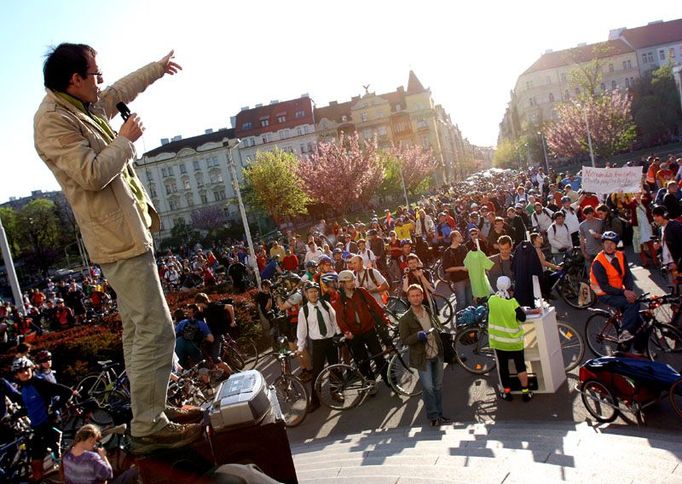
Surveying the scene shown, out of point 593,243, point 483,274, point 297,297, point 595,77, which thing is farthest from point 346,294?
point 595,77

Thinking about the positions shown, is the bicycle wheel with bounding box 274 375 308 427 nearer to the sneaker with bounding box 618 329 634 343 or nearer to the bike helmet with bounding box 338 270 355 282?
the bike helmet with bounding box 338 270 355 282

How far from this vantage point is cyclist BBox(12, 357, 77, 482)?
8.70m

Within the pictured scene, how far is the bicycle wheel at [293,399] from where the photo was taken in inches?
374

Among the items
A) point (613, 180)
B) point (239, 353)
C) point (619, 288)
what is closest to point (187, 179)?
point (239, 353)

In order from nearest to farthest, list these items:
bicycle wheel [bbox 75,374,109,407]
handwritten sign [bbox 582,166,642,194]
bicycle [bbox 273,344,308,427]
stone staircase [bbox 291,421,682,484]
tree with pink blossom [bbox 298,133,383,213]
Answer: stone staircase [bbox 291,421,682,484] → bicycle [bbox 273,344,308,427] → bicycle wheel [bbox 75,374,109,407] → handwritten sign [bbox 582,166,642,194] → tree with pink blossom [bbox 298,133,383,213]

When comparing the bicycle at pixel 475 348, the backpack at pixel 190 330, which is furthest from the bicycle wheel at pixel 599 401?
the backpack at pixel 190 330

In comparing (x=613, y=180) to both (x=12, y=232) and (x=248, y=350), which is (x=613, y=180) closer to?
(x=248, y=350)

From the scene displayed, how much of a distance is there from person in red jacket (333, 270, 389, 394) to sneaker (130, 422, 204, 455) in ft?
21.5

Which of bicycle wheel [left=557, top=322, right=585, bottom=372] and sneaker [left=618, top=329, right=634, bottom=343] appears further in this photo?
bicycle wheel [left=557, top=322, right=585, bottom=372]

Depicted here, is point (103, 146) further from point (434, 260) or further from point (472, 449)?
point (434, 260)

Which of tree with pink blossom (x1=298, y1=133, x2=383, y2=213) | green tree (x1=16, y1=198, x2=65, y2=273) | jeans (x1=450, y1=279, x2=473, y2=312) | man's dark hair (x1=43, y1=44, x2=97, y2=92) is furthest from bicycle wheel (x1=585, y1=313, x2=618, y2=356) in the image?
green tree (x1=16, y1=198, x2=65, y2=273)

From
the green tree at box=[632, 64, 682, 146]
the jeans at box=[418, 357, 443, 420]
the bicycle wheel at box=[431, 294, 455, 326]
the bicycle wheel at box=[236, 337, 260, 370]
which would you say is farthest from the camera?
the green tree at box=[632, 64, 682, 146]

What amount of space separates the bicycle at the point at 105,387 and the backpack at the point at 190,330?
130 centimetres

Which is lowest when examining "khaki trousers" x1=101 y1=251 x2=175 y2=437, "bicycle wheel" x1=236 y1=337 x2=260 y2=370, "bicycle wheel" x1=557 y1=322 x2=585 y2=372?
"bicycle wheel" x1=236 y1=337 x2=260 y2=370
